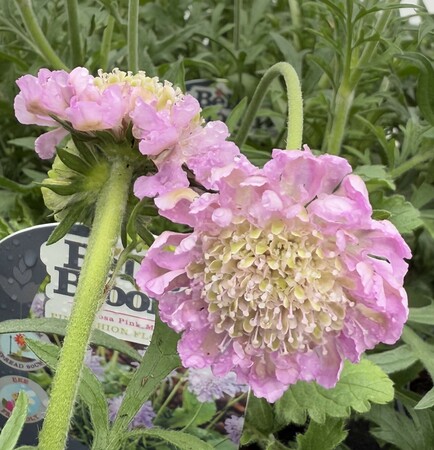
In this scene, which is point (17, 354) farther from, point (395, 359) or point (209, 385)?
point (395, 359)

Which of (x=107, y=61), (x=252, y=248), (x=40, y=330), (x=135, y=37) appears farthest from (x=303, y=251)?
(x=107, y=61)

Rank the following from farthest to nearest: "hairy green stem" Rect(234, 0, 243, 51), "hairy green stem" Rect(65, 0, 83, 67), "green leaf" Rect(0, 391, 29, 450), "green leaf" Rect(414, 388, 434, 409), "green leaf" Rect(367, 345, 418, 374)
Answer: "hairy green stem" Rect(234, 0, 243, 51) < "hairy green stem" Rect(65, 0, 83, 67) < "green leaf" Rect(367, 345, 418, 374) < "green leaf" Rect(414, 388, 434, 409) < "green leaf" Rect(0, 391, 29, 450)

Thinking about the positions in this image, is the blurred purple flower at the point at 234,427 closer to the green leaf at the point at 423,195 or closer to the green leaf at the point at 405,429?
the green leaf at the point at 405,429

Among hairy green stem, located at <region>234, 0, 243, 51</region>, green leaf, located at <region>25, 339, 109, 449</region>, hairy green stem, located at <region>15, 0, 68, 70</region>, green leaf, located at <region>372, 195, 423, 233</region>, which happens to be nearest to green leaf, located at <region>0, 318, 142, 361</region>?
green leaf, located at <region>25, 339, 109, 449</region>

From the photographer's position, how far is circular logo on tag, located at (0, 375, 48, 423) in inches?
20.8

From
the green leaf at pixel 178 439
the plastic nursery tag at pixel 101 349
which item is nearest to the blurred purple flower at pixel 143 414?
the plastic nursery tag at pixel 101 349

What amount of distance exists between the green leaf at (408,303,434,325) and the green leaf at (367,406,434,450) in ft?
0.22

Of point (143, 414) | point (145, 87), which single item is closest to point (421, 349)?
point (143, 414)

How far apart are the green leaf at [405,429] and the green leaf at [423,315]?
0.07 metres

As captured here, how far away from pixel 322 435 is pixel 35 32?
1.41ft

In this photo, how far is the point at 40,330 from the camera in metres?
0.43

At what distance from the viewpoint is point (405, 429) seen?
60 cm

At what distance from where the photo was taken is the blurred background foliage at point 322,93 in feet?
→ 1.96

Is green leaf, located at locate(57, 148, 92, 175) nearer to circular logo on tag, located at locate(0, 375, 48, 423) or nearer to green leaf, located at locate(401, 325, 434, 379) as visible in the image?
circular logo on tag, located at locate(0, 375, 48, 423)
